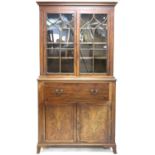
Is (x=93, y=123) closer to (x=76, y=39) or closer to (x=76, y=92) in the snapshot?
(x=76, y=92)

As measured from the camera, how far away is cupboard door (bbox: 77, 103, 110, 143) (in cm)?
347

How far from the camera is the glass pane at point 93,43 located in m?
3.46

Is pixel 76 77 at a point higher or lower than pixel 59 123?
higher

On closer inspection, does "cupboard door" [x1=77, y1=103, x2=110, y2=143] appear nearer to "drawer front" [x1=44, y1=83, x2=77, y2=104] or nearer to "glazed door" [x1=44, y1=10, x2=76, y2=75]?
"drawer front" [x1=44, y1=83, x2=77, y2=104]

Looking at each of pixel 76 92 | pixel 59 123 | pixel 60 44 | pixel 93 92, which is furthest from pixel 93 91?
pixel 60 44

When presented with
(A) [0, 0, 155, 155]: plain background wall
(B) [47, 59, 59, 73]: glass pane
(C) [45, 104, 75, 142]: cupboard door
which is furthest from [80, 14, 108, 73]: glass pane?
(C) [45, 104, 75, 142]: cupboard door

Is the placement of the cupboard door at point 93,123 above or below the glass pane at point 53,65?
below

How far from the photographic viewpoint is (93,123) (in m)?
3.49

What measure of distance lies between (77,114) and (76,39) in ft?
3.39

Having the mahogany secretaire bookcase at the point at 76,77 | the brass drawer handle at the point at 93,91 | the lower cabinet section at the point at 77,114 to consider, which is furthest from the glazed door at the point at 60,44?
the brass drawer handle at the point at 93,91
